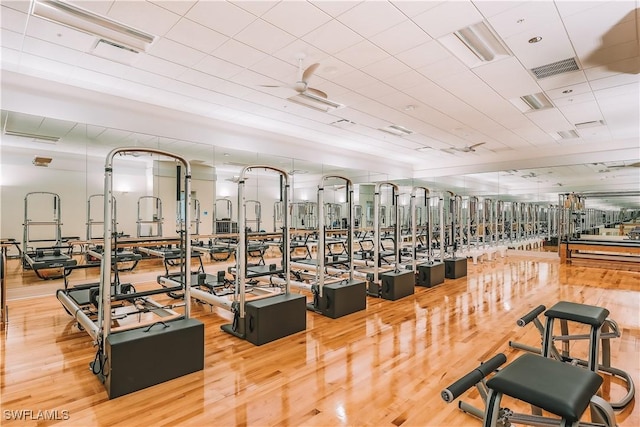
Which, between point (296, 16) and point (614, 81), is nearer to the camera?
point (296, 16)

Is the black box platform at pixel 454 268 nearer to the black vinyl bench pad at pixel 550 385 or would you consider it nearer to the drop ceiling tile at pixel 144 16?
the black vinyl bench pad at pixel 550 385

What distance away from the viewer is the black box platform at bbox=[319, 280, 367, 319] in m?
4.22

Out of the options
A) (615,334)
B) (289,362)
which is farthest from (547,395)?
(289,362)

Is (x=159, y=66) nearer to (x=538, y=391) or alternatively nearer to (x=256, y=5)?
(x=256, y=5)

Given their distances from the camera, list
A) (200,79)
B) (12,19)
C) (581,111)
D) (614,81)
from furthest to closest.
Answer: (581,111) → (200,79) → (614,81) → (12,19)

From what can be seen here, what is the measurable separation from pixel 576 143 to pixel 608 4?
24.6 ft

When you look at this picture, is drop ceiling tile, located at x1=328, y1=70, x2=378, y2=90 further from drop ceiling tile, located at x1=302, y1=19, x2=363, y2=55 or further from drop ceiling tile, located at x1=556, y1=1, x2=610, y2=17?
drop ceiling tile, located at x1=556, y1=1, x2=610, y2=17

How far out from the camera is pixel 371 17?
3490mm

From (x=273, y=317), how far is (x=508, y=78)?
477 cm

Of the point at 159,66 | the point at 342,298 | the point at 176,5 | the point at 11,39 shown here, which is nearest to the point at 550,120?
the point at 342,298

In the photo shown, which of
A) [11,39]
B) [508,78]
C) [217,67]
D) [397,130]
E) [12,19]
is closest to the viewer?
[12,19]

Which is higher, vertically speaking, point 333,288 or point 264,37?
point 264,37

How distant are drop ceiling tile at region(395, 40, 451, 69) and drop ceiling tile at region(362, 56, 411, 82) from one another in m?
0.10

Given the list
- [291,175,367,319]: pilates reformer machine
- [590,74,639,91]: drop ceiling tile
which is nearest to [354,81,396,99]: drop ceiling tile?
[291,175,367,319]: pilates reformer machine
